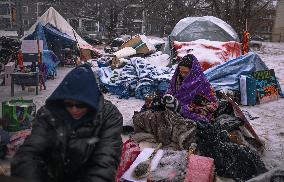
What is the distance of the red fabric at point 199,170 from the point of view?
385 cm

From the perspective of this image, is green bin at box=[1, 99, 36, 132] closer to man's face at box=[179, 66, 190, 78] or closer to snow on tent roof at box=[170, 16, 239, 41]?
man's face at box=[179, 66, 190, 78]

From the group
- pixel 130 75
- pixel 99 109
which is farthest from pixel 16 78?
pixel 99 109

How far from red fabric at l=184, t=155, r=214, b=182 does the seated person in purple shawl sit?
1609 mm

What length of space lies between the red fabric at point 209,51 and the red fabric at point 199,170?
6.67 m

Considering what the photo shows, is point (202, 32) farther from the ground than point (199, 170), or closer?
farther from the ground

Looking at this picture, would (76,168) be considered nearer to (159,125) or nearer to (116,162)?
(116,162)

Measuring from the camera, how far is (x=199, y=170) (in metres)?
3.92

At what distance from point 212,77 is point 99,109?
22.9 feet

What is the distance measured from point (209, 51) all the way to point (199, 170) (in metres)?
7.84

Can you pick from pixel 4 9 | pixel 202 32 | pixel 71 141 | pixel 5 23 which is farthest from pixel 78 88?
pixel 4 9

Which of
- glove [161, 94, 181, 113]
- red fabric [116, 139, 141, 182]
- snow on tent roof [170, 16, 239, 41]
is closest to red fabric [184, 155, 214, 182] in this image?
red fabric [116, 139, 141, 182]

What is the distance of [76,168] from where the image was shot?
7.79 feet

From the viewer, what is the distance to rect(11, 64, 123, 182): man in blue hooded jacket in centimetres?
230

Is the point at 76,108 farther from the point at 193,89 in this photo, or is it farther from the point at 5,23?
the point at 5,23
